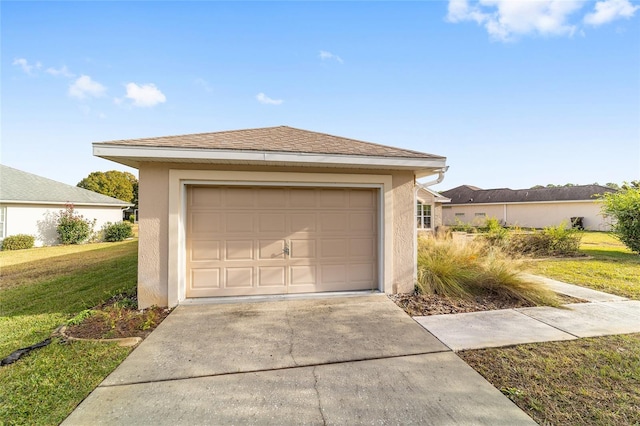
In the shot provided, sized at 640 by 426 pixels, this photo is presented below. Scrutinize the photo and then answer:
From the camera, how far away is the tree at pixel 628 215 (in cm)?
1062

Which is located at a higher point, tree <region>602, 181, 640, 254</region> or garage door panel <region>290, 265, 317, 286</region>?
tree <region>602, 181, 640, 254</region>

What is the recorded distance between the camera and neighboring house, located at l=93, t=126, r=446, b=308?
520 cm

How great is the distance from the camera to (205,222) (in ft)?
18.5

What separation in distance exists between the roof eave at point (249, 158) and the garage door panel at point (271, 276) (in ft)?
7.40

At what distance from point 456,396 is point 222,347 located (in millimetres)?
2913

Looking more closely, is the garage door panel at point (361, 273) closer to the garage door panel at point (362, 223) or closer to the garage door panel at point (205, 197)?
the garage door panel at point (362, 223)

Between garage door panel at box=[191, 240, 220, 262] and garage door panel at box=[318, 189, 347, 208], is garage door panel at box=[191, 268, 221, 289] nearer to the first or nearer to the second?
garage door panel at box=[191, 240, 220, 262]

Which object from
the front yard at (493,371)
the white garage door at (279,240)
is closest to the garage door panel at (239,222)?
the white garage door at (279,240)

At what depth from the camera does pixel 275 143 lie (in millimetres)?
5492

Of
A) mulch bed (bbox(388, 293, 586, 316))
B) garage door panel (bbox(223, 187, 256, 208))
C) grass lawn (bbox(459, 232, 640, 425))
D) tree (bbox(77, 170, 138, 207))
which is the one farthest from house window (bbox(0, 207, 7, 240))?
tree (bbox(77, 170, 138, 207))

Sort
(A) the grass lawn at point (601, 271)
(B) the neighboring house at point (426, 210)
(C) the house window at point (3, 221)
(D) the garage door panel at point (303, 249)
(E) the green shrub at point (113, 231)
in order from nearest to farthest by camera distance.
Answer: (D) the garage door panel at point (303, 249), (A) the grass lawn at point (601, 271), (C) the house window at point (3, 221), (E) the green shrub at point (113, 231), (B) the neighboring house at point (426, 210)

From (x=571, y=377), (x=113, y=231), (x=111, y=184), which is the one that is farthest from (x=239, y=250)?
(x=111, y=184)

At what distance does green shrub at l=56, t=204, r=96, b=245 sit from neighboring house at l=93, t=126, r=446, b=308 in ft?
48.3

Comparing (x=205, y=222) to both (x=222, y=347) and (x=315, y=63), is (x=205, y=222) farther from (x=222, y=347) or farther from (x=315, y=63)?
(x=315, y=63)
